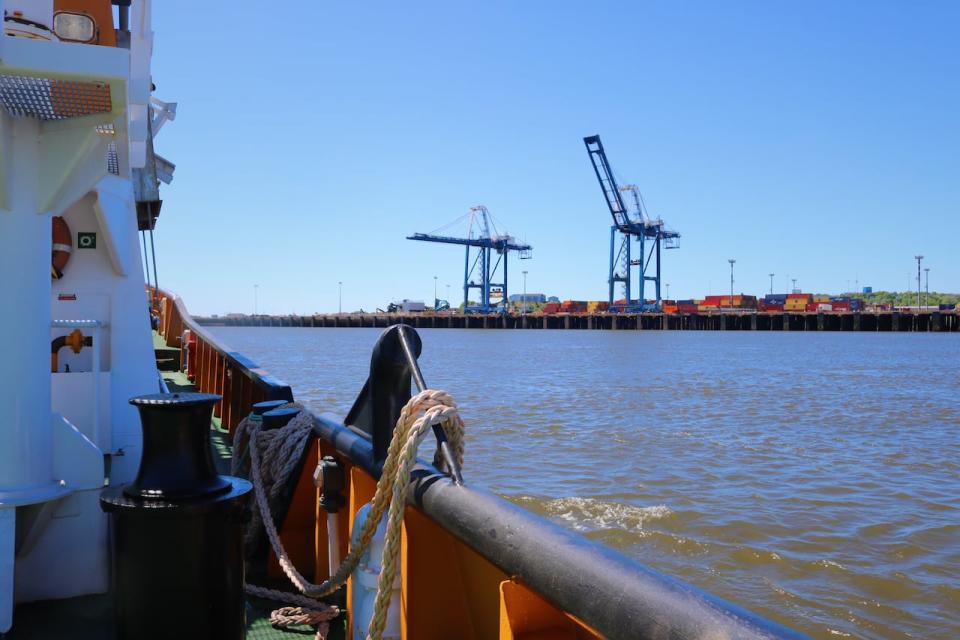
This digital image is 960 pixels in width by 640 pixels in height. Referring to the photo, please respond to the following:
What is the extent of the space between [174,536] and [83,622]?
3.44 feet

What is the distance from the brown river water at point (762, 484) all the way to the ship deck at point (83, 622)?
1308 millimetres

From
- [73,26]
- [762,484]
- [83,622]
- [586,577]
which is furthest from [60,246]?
[762,484]

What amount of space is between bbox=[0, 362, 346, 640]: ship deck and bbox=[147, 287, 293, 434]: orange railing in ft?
6.15

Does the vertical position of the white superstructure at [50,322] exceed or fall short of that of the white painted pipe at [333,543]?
it exceeds it

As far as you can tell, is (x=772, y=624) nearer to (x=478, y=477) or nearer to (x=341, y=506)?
(x=341, y=506)

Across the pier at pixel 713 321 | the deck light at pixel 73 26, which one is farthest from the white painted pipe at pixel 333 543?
the pier at pixel 713 321

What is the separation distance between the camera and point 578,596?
59.0 inches

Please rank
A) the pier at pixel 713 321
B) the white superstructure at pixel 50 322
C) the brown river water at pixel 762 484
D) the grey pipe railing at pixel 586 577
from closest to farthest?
the grey pipe railing at pixel 586 577
the white superstructure at pixel 50 322
the brown river water at pixel 762 484
the pier at pixel 713 321

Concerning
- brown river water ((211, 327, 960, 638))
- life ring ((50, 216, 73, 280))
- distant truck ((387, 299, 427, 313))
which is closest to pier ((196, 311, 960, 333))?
distant truck ((387, 299, 427, 313))

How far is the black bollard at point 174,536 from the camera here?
237cm

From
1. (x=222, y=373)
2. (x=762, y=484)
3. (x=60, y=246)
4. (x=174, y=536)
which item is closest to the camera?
(x=174, y=536)

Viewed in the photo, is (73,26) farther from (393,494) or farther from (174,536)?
(393,494)

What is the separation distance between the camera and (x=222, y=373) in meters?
8.45

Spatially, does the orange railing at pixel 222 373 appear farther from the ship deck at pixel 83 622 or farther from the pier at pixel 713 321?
the pier at pixel 713 321
